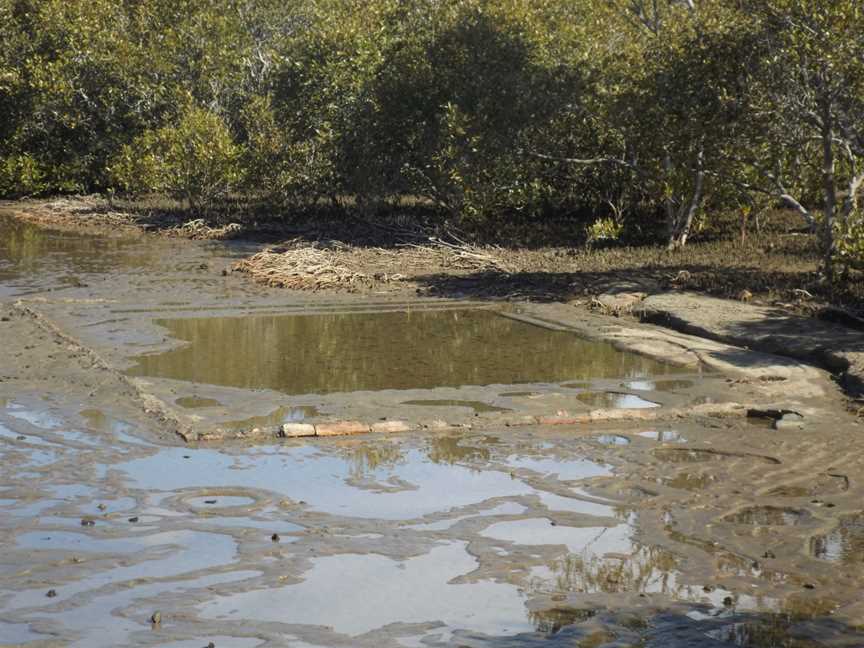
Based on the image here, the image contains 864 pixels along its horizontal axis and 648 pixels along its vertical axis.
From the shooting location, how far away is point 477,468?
8.48 m

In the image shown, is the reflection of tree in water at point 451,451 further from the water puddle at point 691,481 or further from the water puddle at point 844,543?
the water puddle at point 844,543

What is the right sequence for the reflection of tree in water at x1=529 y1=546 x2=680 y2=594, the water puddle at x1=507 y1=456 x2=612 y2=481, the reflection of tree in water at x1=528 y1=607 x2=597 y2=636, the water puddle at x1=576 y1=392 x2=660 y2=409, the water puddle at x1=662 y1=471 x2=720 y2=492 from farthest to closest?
the water puddle at x1=576 y1=392 x2=660 y2=409 < the water puddle at x1=507 y1=456 x2=612 y2=481 < the water puddle at x1=662 y1=471 x2=720 y2=492 < the reflection of tree in water at x1=529 y1=546 x2=680 y2=594 < the reflection of tree in water at x1=528 y1=607 x2=597 y2=636

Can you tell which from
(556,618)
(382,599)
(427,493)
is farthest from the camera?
(427,493)

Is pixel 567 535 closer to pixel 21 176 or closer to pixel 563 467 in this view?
pixel 563 467

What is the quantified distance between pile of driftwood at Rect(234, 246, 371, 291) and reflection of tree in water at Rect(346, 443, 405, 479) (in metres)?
8.67

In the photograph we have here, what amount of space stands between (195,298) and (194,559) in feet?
33.8

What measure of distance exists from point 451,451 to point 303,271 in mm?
9521

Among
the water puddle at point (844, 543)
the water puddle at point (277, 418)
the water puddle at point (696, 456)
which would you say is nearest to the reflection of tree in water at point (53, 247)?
the water puddle at point (277, 418)

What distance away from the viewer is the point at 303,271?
18.1m

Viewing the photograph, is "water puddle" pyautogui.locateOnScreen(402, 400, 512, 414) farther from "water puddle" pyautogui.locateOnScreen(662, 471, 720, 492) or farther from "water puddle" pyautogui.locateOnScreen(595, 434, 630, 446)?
"water puddle" pyautogui.locateOnScreen(662, 471, 720, 492)

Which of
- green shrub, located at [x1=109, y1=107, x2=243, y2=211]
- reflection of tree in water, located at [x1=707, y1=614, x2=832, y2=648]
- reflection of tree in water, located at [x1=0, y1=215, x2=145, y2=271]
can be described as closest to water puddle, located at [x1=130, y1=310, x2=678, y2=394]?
reflection of tree in water, located at [x1=707, y1=614, x2=832, y2=648]

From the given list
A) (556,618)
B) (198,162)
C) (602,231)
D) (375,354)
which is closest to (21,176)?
(198,162)

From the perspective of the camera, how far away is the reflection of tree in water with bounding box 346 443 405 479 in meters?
8.38

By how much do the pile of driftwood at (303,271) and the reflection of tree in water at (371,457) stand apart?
341 inches
